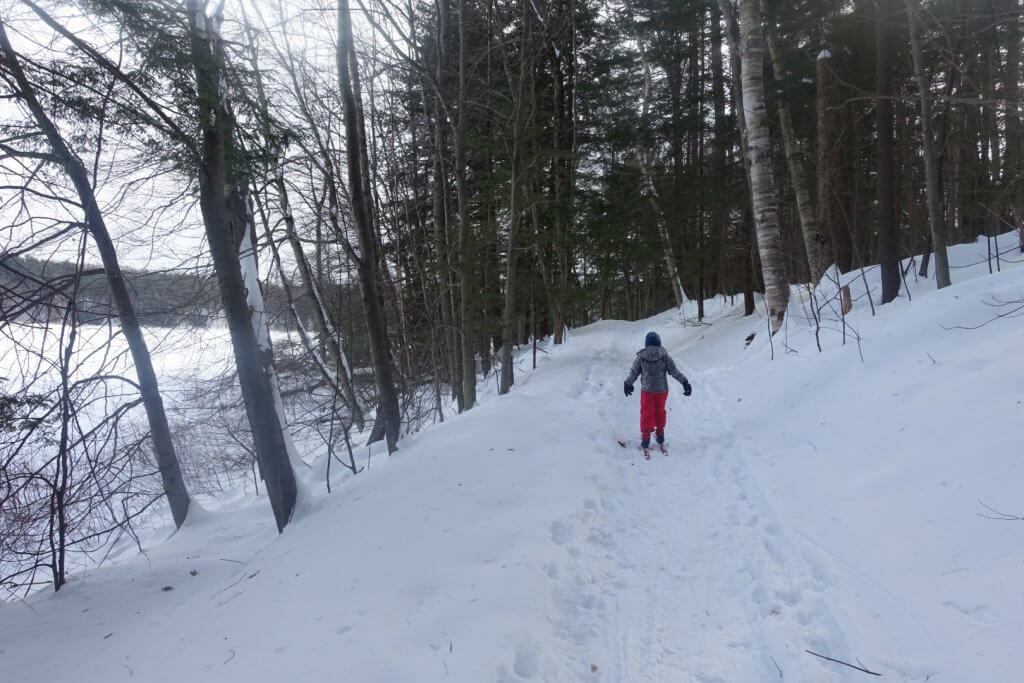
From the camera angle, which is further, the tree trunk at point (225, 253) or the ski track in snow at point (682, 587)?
the tree trunk at point (225, 253)

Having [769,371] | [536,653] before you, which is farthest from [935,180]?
[536,653]

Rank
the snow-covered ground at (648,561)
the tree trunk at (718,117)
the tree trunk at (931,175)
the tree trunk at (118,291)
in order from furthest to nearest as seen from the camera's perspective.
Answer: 1. the tree trunk at (718,117)
2. the tree trunk at (931,175)
3. the tree trunk at (118,291)
4. the snow-covered ground at (648,561)

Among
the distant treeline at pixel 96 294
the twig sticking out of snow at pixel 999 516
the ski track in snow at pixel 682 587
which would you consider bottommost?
the ski track in snow at pixel 682 587

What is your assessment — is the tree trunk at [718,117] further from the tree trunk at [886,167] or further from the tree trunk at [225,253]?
the tree trunk at [225,253]

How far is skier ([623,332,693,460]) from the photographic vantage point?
6391mm

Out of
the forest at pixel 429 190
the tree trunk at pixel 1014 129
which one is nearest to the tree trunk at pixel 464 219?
the forest at pixel 429 190

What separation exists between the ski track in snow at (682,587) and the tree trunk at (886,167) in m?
4.65

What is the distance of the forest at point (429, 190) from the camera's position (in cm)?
426

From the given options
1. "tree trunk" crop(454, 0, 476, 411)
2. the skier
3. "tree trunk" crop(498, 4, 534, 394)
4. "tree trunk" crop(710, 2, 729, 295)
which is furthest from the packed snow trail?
"tree trunk" crop(710, 2, 729, 295)

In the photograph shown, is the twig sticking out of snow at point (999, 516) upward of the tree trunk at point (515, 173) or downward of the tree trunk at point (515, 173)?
downward

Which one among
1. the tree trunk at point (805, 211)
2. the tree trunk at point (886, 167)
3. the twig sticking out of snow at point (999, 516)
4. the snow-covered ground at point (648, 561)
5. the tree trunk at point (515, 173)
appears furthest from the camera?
the tree trunk at point (805, 211)

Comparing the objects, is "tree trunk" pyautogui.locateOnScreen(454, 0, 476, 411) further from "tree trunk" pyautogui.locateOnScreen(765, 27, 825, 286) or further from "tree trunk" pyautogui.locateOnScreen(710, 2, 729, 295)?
"tree trunk" pyautogui.locateOnScreen(710, 2, 729, 295)

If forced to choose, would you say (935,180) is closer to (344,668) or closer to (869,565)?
(869,565)

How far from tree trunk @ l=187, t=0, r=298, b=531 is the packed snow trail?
10.1 ft
